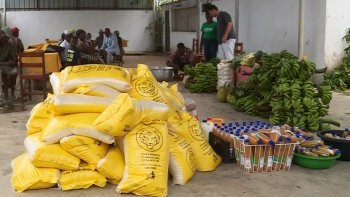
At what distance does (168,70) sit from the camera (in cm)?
955

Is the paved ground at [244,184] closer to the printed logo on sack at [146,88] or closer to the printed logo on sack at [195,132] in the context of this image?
the printed logo on sack at [195,132]

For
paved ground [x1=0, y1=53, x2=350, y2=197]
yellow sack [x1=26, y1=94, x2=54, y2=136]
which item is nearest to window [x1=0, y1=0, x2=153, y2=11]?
paved ground [x1=0, y1=53, x2=350, y2=197]

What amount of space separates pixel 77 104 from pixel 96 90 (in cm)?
24

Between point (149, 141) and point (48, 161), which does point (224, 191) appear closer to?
point (149, 141)

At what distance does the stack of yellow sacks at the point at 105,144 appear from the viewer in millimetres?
3322

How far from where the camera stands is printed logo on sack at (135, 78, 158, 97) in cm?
386

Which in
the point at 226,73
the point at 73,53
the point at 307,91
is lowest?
the point at 307,91

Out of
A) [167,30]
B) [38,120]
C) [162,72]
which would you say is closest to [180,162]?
[38,120]

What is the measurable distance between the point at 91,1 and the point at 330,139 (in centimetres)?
2007

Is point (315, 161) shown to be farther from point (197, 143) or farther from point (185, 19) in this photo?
point (185, 19)

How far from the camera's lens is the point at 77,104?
3580 millimetres

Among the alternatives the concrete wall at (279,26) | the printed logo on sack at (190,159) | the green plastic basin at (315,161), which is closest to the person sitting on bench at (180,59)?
the concrete wall at (279,26)

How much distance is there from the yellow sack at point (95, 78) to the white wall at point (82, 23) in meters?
18.9

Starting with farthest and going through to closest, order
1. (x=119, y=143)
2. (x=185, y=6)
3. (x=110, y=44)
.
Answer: (x=185, y=6) → (x=110, y=44) → (x=119, y=143)
